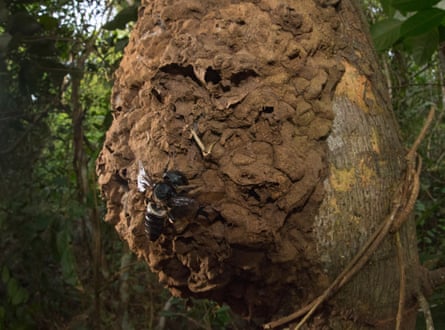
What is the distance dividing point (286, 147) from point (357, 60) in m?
0.29

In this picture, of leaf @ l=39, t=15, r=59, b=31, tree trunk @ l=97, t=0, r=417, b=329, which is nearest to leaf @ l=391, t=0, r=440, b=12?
tree trunk @ l=97, t=0, r=417, b=329

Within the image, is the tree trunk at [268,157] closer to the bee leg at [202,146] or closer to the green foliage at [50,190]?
the bee leg at [202,146]

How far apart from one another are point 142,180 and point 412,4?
65cm

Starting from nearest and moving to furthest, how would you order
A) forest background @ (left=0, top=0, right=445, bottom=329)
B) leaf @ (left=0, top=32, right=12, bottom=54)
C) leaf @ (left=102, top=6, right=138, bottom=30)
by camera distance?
1. leaf @ (left=102, top=6, right=138, bottom=30)
2. leaf @ (left=0, top=32, right=12, bottom=54)
3. forest background @ (left=0, top=0, right=445, bottom=329)

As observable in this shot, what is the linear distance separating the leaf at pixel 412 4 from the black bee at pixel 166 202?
0.55 m

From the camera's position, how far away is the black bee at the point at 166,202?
962 millimetres

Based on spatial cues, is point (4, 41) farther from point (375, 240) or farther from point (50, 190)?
point (375, 240)

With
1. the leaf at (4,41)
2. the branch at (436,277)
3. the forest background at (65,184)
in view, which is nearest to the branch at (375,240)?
the branch at (436,277)

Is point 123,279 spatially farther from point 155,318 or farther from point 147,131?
point 147,131

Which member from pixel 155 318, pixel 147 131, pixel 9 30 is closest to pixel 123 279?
pixel 155 318

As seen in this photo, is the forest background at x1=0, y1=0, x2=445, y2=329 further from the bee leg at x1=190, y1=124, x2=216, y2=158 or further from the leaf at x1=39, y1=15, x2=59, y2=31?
the bee leg at x1=190, y1=124, x2=216, y2=158

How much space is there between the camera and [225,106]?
1.01 m

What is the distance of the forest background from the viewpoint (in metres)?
2.57

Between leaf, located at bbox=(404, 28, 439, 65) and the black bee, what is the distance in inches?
31.0
